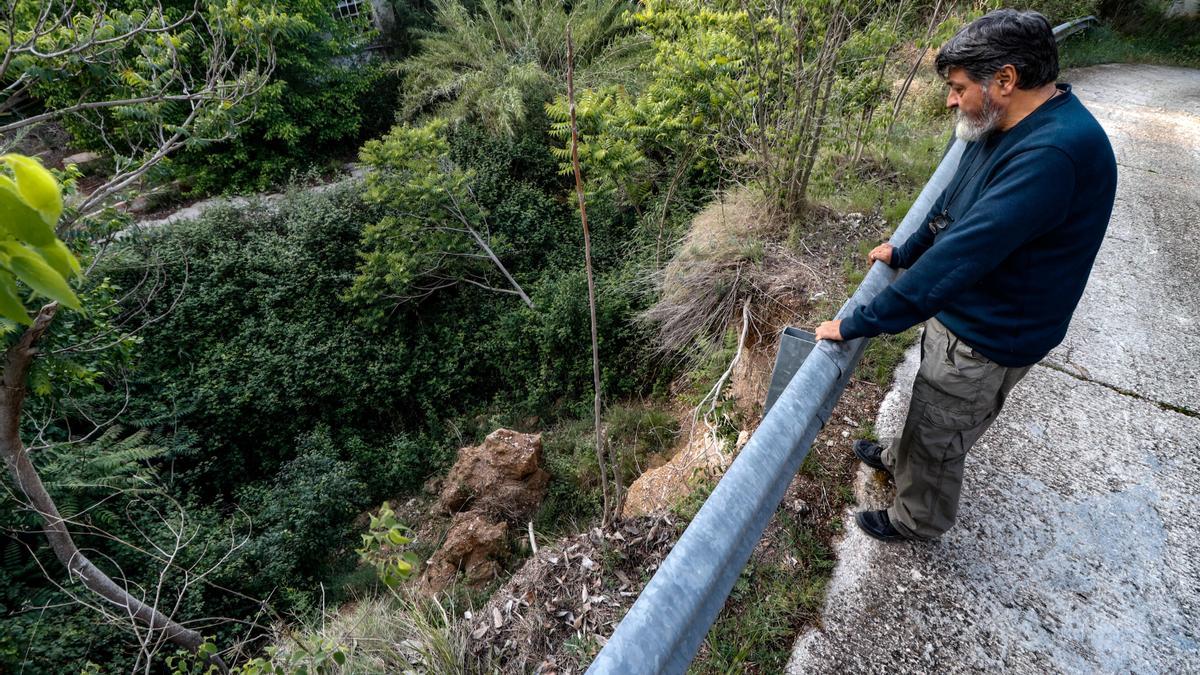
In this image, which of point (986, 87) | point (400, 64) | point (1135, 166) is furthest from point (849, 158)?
point (400, 64)

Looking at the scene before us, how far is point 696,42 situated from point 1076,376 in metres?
3.47

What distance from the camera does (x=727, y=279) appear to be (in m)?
4.70

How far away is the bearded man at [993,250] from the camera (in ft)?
4.99

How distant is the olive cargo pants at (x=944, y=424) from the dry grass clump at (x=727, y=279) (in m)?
2.25

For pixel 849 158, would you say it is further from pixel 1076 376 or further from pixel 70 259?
pixel 70 259

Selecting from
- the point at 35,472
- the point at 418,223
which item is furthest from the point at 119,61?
the point at 418,223

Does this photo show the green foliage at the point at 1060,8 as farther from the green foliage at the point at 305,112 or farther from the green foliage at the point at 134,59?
the green foliage at the point at 305,112

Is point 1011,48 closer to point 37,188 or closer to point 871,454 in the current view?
point 871,454

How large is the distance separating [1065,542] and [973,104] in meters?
1.60

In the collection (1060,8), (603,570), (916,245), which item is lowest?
(603,570)

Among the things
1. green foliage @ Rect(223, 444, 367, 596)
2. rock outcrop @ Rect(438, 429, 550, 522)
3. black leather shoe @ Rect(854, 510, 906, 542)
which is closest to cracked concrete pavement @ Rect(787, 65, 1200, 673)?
black leather shoe @ Rect(854, 510, 906, 542)

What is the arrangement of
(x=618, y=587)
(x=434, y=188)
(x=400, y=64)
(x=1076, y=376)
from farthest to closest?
(x=400, y=64)
(x=434, y=188)
(x=1076, y=376)
(x=618, y=587)

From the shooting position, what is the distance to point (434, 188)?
7.70 meters

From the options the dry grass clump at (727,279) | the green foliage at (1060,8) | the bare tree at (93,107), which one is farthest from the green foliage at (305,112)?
the green foliage at (1060,8)
